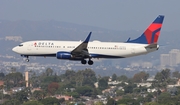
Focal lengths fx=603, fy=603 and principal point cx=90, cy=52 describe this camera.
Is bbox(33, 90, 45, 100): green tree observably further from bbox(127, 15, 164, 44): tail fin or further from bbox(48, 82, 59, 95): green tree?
bbox(127, 15, 164, 44): tail fin

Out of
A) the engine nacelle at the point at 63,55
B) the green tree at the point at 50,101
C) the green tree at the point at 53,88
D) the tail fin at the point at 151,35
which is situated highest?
the tail fin at the point at 151,35

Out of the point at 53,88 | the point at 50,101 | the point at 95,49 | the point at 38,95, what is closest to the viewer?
the point at 95,49

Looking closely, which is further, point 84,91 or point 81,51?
point 84,91

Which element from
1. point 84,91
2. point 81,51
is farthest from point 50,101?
point 81,51

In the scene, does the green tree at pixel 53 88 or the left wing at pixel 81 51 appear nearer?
the left wing at pixel 81 51

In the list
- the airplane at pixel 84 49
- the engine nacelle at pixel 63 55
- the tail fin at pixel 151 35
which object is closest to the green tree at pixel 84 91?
the tail fin at pixel 151 35

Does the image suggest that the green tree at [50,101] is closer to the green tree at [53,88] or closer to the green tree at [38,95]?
the green tree at [38,95]

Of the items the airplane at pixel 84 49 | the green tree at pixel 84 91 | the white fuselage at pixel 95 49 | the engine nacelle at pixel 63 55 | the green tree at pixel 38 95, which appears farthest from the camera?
the green tree at pixel 84 91

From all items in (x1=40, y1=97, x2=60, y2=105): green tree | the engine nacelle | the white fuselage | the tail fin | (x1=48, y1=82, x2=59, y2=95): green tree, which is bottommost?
(x1=40, y1=97, x2=60, y2=105): green tree

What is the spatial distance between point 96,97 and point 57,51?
339 ft

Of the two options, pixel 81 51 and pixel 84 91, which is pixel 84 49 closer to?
pixel 81 51

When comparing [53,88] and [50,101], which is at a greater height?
[53,88]

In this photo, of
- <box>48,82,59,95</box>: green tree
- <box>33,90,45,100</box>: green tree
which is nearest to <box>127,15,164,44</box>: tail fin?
<box>33,90,45,100</box>: green tree

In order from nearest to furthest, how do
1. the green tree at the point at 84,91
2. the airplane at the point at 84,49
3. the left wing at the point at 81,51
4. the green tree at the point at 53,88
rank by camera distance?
the left wing at the point at 81,51 → the airplane at the point at 84,49 → the green tree at the point at 53,88 → the green tree at the point at 84,91
